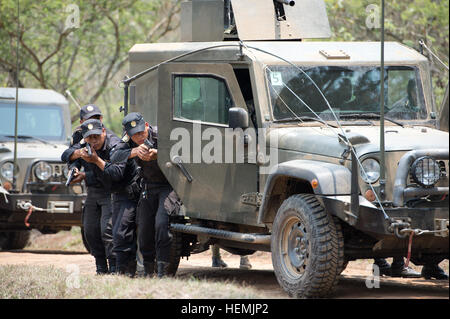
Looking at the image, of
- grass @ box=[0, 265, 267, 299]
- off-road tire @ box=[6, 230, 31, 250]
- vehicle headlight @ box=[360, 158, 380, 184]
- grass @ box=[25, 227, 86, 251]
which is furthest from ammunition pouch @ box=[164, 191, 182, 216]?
grass @ box=[25, 227, 86, 251]

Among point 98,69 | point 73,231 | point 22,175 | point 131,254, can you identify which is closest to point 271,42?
point 131,254

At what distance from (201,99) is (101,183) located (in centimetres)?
151

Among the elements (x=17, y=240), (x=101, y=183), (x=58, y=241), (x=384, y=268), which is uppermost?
(x=101, y=183)

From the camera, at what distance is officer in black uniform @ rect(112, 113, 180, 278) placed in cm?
882

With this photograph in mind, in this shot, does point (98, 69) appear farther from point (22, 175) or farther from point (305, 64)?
point (305, 64)

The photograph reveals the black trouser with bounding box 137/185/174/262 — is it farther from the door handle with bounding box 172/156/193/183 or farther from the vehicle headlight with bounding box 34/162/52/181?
the vehicle headlight with bounding box 34/162/52/181

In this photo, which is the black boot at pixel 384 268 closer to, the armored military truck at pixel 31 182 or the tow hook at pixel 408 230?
the tow hook at pixel 408 230

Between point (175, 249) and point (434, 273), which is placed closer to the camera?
point (434, 273)

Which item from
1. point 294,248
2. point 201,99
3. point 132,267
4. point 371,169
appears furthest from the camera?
point 132,267

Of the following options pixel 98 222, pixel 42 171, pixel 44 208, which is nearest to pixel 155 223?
pixel 98 222

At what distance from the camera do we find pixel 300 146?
7.62 metres

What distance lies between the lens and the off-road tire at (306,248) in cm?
702

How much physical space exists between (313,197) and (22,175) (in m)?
7.06

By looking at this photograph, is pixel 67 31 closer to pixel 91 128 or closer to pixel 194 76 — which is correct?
pixel 91 128
